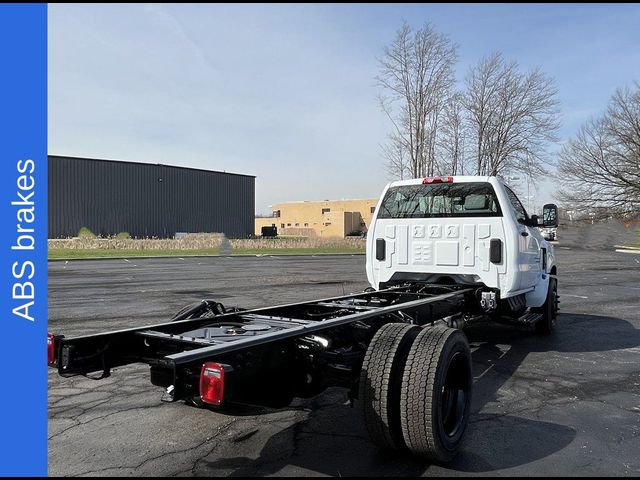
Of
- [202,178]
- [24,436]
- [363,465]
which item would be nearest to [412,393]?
[363,465]

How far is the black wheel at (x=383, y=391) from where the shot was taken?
135 inches

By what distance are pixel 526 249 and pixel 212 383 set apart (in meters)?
5.24

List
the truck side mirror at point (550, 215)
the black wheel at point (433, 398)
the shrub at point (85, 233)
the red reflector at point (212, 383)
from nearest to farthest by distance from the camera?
1. the red reflector at point (212, 383)
2. the black wheel at point (433, 398)
3. the truck side mirror at point (550, 215)
4. the shrub at point (85, 233)

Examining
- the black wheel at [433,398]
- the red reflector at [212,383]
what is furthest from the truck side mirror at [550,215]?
the red reflector at [212,383]

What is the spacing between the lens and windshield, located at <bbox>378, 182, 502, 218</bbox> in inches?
262

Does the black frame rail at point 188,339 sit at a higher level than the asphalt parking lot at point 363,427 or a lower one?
higher

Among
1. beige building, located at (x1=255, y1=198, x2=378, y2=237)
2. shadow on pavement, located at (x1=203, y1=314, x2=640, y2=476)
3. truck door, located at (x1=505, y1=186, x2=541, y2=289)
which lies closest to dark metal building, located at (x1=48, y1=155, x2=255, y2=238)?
beige building, located at (x1=255, y1=198, x2=378, y2=237)

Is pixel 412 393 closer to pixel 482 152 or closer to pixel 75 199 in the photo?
pixel 482 152

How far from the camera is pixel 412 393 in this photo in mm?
3422

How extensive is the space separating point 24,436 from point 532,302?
266 inches

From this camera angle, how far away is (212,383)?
9.30ft

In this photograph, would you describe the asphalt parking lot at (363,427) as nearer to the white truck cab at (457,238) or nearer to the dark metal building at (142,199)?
the white truck cab at (457,238)

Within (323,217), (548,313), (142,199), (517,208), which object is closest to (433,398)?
(517,208)

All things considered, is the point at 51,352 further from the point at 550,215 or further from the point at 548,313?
the point at 548,313
